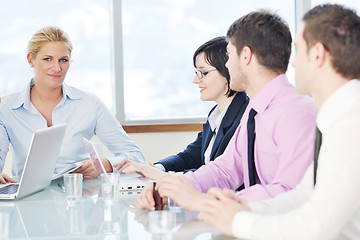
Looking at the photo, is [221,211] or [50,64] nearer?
[221,211]

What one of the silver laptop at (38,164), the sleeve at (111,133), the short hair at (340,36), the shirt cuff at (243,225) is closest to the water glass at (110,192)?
the silver laptop at (38,164)

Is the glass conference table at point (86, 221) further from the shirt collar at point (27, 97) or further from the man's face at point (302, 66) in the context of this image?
the shirt collar at point (27, 97)

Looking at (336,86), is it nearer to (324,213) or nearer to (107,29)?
(324,213)

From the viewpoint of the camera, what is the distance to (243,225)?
50.5 inches

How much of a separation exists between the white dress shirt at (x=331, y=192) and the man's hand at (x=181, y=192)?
26 centimetres

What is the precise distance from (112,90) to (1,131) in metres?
1.94

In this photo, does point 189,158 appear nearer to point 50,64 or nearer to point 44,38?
point 50,64

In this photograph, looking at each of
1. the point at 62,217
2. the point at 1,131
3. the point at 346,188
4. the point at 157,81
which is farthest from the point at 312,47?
the point at 157,81

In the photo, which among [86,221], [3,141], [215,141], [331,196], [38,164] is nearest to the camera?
[331,196]

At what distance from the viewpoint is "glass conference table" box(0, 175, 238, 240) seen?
1410 mm

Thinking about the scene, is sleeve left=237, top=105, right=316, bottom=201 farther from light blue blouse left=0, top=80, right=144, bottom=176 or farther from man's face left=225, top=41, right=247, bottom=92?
light blue blouse left=0, top=80, right=144, bottom=176

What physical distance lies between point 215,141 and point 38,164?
880 mm

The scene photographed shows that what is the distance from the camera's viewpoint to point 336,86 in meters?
1.33

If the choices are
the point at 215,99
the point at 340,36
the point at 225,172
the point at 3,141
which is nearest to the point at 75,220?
the point at 225,172
